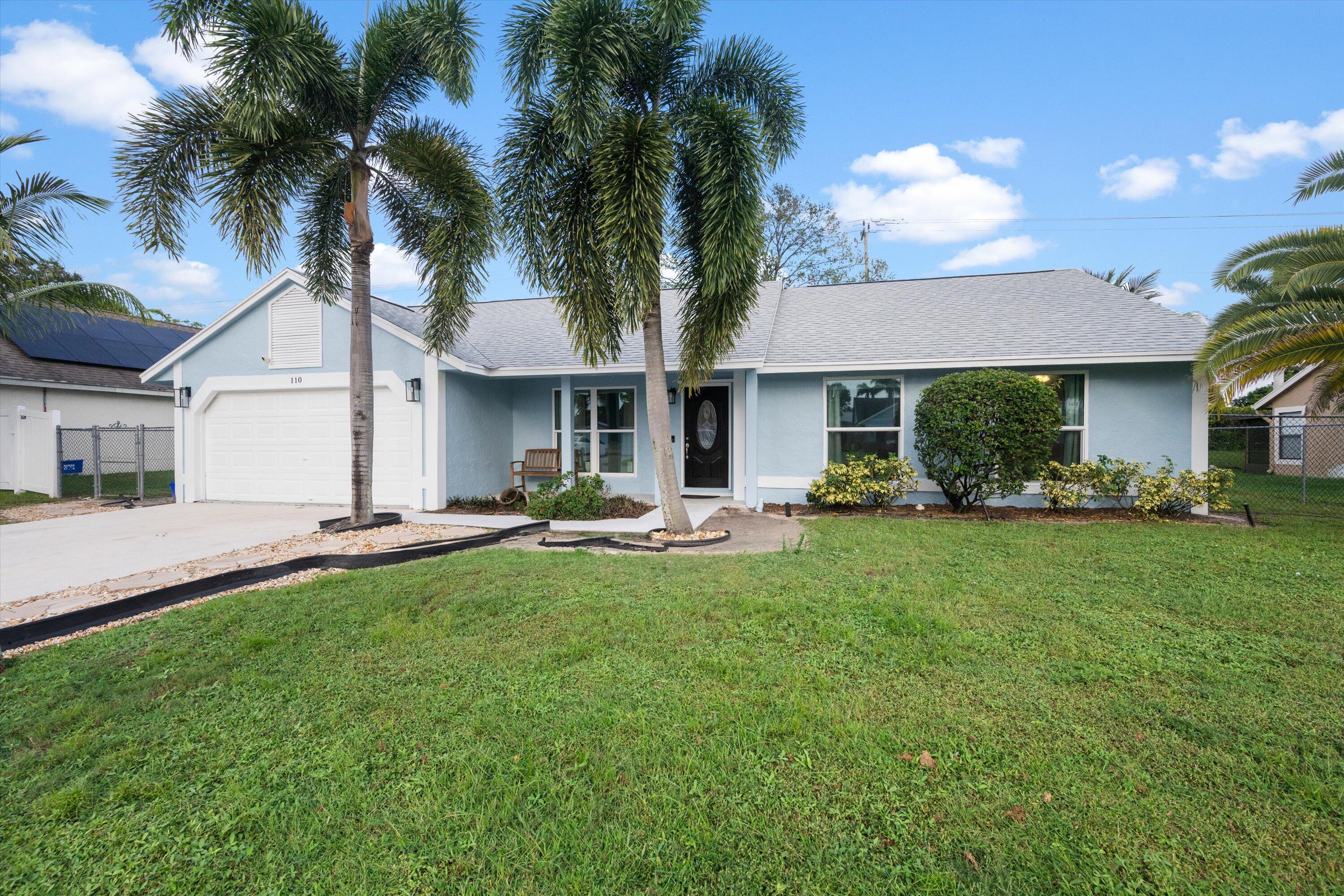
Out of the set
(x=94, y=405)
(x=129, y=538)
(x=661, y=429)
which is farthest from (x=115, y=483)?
(x=661, y=429)

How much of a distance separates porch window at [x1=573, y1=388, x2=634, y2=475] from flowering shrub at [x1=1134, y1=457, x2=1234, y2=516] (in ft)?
26.8

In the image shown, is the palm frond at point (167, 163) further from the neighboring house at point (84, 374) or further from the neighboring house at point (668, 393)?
the neighboring house at point (84, 374)

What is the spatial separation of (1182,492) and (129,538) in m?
14.8

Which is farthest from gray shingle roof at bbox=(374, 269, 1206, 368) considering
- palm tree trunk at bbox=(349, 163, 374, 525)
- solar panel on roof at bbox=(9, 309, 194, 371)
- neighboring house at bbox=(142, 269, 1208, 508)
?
solar panel on roof at bbox=(9, 309, 194, 371)

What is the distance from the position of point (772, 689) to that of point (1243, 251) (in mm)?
12735

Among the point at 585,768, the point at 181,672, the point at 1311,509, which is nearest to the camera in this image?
the point at 585,768

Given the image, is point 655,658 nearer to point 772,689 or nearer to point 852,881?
point 772,689

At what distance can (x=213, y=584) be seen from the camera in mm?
5539

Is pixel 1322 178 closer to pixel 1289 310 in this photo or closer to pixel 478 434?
pixel 1289 310

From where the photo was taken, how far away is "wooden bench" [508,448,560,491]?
36.8 ft

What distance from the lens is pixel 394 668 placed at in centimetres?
361

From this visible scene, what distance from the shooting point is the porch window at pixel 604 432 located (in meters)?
11.4

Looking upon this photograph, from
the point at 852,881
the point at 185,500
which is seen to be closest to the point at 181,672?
the point at 852,881

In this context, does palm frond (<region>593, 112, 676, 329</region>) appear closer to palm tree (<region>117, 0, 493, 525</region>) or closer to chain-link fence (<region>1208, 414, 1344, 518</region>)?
palm tree (<region>117, 0, 493, 525</region>)
